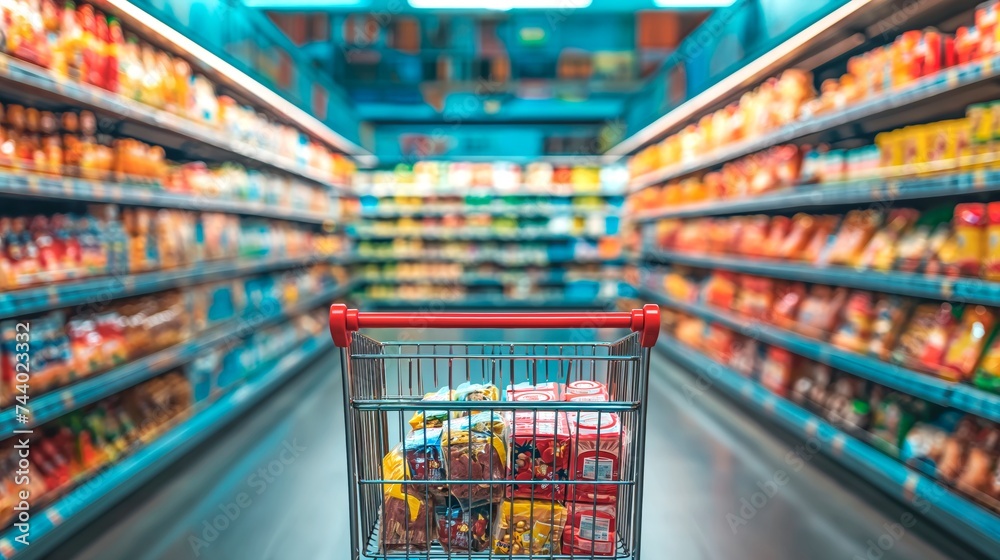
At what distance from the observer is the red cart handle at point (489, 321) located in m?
1.06

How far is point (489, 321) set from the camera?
107 cm

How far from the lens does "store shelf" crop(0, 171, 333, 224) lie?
1.88m

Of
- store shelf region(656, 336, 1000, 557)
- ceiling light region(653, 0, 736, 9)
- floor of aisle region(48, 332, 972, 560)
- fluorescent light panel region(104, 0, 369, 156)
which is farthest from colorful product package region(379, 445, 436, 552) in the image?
ceiling light region(653, 0, 736, 9)

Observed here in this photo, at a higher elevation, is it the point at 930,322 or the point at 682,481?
the point at 930,322

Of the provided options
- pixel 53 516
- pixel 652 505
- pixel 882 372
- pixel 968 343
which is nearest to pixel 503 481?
pixel 652 505

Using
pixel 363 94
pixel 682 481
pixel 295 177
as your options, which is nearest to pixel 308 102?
pixel 295 177

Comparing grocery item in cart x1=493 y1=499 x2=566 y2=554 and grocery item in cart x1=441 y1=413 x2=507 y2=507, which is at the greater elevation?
grocery item in cart x1=441 y1=413 x2=507 y2=507

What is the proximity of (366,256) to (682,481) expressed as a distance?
5628 mm

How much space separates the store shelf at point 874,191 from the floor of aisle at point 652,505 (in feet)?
4.31

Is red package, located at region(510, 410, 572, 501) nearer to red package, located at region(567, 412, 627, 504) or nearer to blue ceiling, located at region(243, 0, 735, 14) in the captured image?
red package, located at region(567, 412, 627, 504)

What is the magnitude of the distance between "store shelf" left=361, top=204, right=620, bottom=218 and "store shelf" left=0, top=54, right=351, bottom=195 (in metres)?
3.64

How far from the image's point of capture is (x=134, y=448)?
97.6 inches

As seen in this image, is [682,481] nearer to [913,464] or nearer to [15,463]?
[913,464]

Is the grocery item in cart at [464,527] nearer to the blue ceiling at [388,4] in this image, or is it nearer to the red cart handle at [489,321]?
the red cart handle at [489,321]
